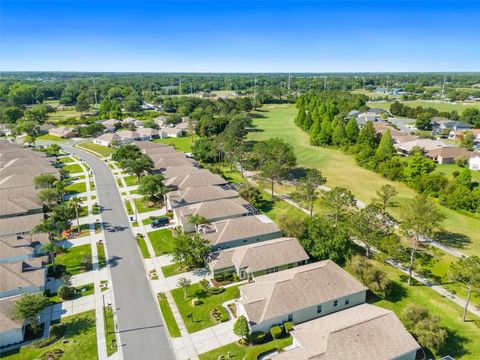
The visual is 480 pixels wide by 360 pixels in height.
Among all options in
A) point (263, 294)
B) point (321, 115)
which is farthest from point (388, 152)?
point (263, 294)

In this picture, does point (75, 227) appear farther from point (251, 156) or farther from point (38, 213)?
point (251, 156)

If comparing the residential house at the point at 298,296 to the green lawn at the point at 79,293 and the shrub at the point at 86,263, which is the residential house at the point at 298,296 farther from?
the shrub at the point at 86,263

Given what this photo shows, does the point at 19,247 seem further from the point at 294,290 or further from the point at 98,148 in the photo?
the point at 98,148

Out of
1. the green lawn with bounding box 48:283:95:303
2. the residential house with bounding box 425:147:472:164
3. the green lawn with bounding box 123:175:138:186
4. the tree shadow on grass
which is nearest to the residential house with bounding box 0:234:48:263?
the green lawn with bounding box 48:283:95:303

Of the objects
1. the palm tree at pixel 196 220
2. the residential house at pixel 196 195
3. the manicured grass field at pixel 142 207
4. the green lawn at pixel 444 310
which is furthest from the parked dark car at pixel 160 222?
the green lawn at pixel 444 310

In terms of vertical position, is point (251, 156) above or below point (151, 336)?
above

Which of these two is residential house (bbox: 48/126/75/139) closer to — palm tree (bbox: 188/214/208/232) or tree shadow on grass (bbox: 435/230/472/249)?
palm tree (bbox: 188/214/208/232)
